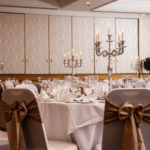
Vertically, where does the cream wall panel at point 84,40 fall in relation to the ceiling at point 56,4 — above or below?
below

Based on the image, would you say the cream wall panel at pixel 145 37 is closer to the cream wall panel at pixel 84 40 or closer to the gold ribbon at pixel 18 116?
the cream wall panel at pixel 84 40

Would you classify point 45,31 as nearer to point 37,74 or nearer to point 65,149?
point 37,74

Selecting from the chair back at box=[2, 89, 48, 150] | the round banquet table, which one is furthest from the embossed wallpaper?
the chair back at box=[2, 89, 48, 150]

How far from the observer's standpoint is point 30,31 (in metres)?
10.5

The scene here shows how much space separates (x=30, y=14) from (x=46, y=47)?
1328 mm

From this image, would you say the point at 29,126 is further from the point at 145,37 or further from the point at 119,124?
the point at 145,37

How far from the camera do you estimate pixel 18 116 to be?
2.29m

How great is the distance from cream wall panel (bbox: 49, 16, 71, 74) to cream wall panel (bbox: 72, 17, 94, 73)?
0.32 metres

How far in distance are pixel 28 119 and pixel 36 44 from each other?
8.48m

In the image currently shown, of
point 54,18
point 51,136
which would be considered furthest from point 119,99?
point 54,18

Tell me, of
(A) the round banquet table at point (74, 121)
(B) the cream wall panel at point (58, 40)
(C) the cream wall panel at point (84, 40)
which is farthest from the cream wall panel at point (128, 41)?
(A) the round banquet table at point (74, 121)

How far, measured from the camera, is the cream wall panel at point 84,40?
36.2 ft

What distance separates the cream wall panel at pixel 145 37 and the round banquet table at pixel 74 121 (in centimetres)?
940

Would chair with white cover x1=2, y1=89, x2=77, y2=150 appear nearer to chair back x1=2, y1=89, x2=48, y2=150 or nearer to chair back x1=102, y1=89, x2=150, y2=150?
chair back x1=2, y1=89, x2=48, y2=150
